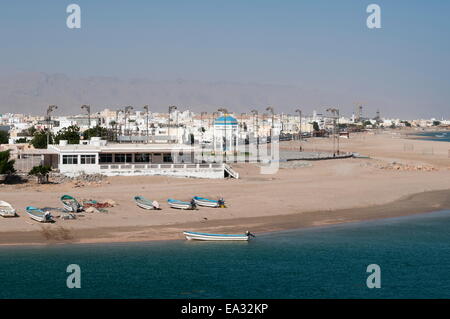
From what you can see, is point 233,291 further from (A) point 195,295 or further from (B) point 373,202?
(B) point 373,202

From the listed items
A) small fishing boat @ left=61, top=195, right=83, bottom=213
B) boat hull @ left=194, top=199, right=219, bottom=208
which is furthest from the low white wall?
small fishing boat @ left=61, top=195, right=83, bottom=213

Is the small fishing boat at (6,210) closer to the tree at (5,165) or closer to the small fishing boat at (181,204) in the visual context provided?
the small fishing boat at (181,204)

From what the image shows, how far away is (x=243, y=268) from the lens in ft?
123

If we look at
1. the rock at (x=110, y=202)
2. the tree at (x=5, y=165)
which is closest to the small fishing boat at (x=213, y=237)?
the rock at (x=110, y=202)

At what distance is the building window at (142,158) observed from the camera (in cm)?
6731

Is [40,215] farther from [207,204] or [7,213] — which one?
[207,204]

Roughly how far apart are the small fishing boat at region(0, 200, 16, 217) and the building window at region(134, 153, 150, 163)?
74.5ft

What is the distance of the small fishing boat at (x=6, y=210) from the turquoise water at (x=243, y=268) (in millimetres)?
5550

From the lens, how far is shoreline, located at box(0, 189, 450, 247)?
136 ft

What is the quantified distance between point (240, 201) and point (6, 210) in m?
18.5

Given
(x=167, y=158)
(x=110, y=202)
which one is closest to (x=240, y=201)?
(x=110, y=202)

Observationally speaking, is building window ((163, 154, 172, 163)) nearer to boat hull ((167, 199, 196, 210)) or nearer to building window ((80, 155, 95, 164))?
building window ((80, 155, 95, 164))
